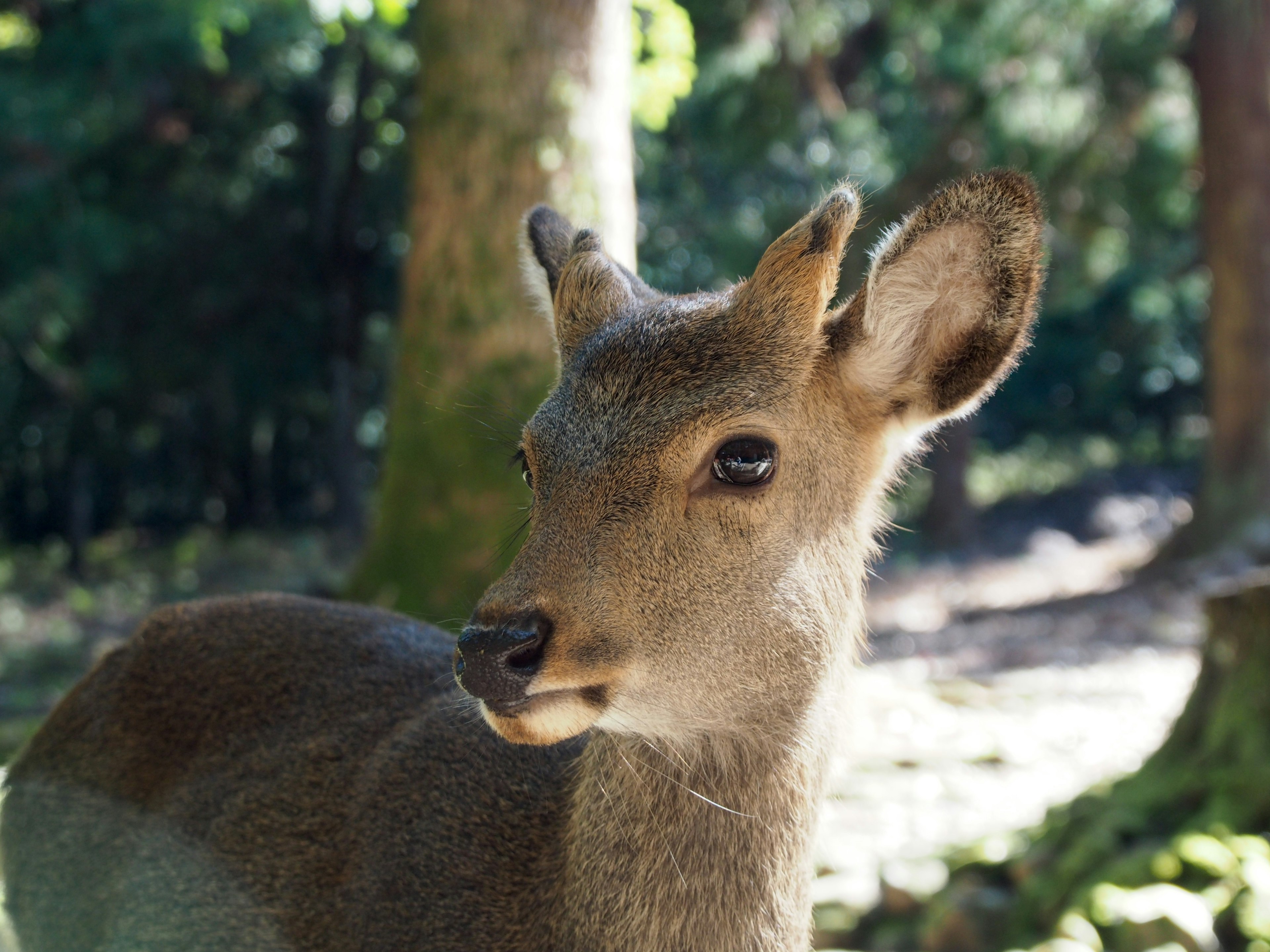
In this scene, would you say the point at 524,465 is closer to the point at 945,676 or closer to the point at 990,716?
the point at 990,716

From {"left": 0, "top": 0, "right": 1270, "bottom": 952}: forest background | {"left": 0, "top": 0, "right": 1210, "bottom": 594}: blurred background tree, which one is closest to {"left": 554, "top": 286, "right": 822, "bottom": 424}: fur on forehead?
{"left": 0, "top": 0, "right": 1270, "bottom": 952}: forest background

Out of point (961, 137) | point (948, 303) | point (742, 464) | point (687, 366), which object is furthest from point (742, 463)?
point (961, 137)

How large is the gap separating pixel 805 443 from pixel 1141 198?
13.1 m

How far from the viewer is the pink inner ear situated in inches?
81.0

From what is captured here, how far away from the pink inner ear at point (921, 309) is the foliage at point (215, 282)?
13159 millimetres

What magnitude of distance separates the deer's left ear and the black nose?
0.87 meters

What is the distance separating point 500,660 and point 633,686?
277 millimetres

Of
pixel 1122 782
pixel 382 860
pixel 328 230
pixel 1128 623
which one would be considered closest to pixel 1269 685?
pixel 1122 782

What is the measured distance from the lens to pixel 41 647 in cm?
1027

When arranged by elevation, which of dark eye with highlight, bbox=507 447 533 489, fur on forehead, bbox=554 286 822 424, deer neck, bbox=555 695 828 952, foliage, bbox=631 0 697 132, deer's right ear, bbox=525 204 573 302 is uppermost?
foliage, bbox=631 0 697 132

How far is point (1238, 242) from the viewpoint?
38.3 feet

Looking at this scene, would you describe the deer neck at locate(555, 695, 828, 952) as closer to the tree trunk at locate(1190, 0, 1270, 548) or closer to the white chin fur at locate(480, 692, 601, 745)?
the white chin fur at locate(480, 692, 601, 745)

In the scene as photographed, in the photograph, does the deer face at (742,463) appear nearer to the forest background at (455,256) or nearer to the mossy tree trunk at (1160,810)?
the forest background at (455,256)

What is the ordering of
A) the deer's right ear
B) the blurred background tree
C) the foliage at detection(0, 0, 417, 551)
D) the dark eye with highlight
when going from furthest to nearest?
the foliage at detection(0, 0, 417, 551) → the blurred background tree → the deer's right ear → the dark eye with highlight
